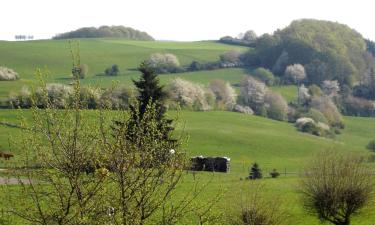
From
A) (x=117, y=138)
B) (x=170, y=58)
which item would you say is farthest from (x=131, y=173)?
(x=170, y=58)

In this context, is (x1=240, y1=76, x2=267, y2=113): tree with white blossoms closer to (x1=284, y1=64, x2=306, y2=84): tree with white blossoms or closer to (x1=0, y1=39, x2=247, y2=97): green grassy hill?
(x1=0, y1=39, x2=247, y2=97): green grassy hill

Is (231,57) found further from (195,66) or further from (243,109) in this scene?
(243,109)

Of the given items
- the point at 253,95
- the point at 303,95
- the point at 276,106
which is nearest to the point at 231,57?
the point at 303,95

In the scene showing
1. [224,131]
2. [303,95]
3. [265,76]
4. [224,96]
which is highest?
[265,76]

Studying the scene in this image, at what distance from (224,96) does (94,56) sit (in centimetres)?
5108

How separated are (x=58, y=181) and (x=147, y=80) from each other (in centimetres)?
3722

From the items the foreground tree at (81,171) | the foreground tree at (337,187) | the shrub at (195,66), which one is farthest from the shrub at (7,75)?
the foreground tree at (81,171)

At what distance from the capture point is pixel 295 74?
488ft

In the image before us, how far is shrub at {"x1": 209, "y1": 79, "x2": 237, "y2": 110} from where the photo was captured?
114688 mm

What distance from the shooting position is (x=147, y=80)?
174ft

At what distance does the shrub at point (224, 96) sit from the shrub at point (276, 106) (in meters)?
7.16

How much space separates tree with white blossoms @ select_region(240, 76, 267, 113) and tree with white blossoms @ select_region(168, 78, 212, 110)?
13997 mm

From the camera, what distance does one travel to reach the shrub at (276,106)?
378 feet

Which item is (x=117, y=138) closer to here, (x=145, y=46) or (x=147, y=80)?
(x=147, y=80)
